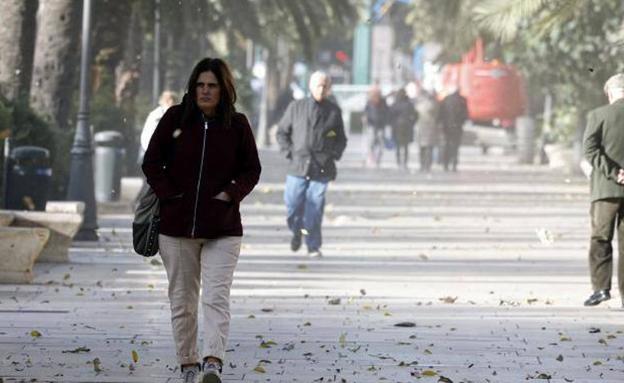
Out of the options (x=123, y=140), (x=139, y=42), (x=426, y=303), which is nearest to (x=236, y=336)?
(x=426, y=303)

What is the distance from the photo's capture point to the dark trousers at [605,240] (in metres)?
13.1

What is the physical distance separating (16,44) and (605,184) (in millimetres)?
10516

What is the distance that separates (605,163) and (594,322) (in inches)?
54.0

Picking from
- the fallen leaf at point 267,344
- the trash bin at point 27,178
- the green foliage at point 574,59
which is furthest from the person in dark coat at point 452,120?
the fallen leaf at point 267,344

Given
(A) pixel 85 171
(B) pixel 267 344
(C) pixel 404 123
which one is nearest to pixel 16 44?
(A) pixel 85 171

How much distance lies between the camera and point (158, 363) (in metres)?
9.91

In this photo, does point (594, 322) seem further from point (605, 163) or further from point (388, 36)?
point (388, 36)

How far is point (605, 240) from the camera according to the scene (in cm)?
1321

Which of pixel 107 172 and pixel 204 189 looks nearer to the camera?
pixel 204 189

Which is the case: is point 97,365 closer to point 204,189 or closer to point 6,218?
point 204,189

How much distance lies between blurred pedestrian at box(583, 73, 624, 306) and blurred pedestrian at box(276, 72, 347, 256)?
420cm

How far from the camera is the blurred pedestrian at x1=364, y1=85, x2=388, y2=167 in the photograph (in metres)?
38.9

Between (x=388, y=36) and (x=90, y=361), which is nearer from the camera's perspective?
(x=90, y=361)

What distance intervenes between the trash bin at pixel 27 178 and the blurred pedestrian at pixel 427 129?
1829cm
